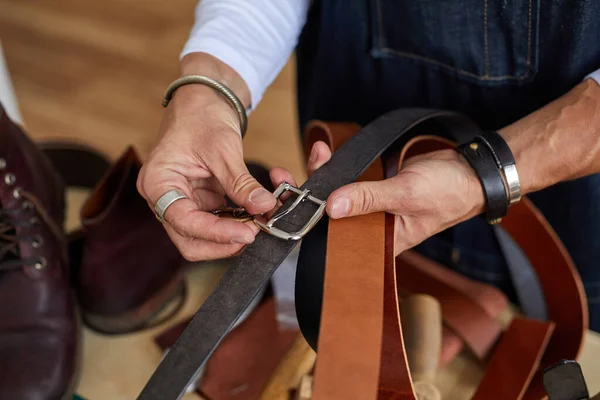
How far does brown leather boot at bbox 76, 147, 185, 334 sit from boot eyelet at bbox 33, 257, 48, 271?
4 centimetres

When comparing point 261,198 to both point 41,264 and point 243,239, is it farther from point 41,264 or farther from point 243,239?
point 41,264

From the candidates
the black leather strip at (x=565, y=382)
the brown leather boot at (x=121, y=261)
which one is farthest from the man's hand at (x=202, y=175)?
the black leather strip at (x=565, y=382)

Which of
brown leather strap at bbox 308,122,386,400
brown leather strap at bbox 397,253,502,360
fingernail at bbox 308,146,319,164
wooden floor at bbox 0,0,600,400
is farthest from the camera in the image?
wooden floor at bbox 0,0,600,400

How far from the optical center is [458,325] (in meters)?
0.60

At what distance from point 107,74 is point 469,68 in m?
1.39

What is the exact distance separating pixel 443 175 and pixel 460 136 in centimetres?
8

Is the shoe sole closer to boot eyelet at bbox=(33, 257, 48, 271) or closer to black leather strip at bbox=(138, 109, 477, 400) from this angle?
boot eyelet at bbox=(33, 257, 48, 271)

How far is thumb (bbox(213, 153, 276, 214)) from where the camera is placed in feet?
1.48

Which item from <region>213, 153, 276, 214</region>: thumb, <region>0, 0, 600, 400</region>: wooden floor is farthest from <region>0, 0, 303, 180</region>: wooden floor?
<region>213, 153, 276, 214</region>: thumb

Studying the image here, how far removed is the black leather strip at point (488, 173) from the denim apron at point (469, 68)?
0.47 ft

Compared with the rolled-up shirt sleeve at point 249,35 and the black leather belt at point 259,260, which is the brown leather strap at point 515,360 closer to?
the black leather belt at point 259,260

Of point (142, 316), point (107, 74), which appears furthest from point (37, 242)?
point (107, 74)

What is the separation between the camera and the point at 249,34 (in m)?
0.64

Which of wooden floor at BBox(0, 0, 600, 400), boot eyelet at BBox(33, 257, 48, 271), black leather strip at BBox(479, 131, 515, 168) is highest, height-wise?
black leather strip at BBox(479, 131, 515, 168)
